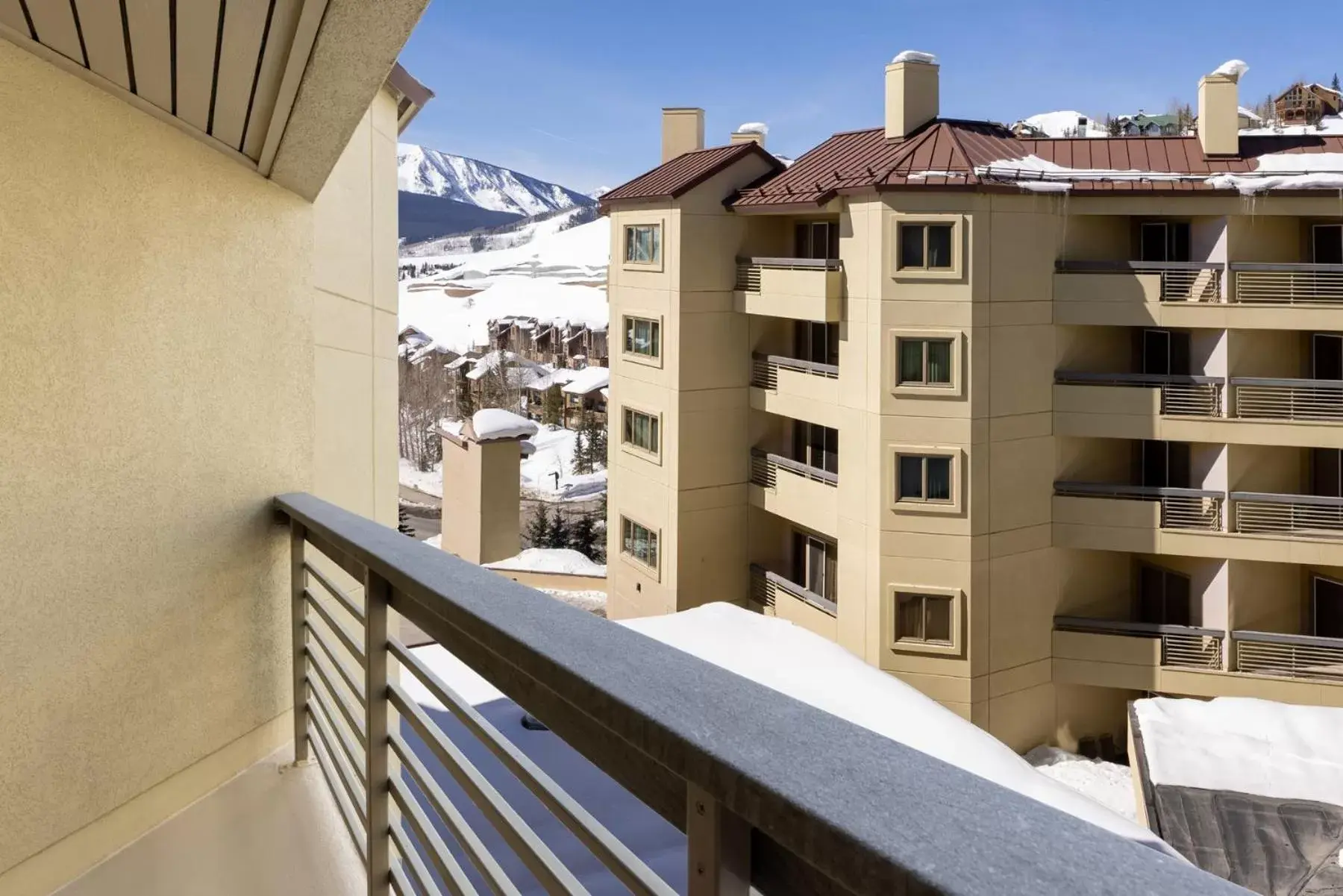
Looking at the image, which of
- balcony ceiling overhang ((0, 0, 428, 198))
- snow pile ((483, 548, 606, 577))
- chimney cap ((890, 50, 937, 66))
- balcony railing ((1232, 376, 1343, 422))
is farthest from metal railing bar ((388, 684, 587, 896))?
snow pile ((483, 548, 606, 577))

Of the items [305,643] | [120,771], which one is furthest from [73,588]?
[305,643]

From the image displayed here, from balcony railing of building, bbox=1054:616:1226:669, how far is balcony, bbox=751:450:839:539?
9.37 feet

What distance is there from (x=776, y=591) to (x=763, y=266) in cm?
381

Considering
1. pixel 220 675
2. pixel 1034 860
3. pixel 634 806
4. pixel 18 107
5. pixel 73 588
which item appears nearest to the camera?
pixel 1034 860

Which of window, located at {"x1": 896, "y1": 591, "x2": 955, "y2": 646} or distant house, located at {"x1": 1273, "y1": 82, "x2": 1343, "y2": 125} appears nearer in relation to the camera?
A: window, located at {"x1": 896, "y1": 591, "x2": 955, "y2": 646}

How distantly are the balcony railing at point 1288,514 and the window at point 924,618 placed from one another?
3.04m

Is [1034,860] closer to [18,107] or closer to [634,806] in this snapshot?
[18,107]

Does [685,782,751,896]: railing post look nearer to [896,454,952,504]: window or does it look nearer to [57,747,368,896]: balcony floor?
[57,747,368,896]: balcony floor

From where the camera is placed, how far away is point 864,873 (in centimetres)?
54

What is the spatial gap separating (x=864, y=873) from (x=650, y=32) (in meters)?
161

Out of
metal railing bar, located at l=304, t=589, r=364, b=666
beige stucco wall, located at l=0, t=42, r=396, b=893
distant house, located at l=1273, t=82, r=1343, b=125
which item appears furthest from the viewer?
distant house, located at l=1273, t=82, r=1343, b=125

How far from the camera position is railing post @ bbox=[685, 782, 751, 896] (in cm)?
66

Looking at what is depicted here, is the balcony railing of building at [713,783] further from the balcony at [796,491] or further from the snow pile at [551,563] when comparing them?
the snow pile at [551,563]

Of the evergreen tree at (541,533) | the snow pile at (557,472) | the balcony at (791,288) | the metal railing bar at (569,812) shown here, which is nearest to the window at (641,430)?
the balcony at (791,288)
